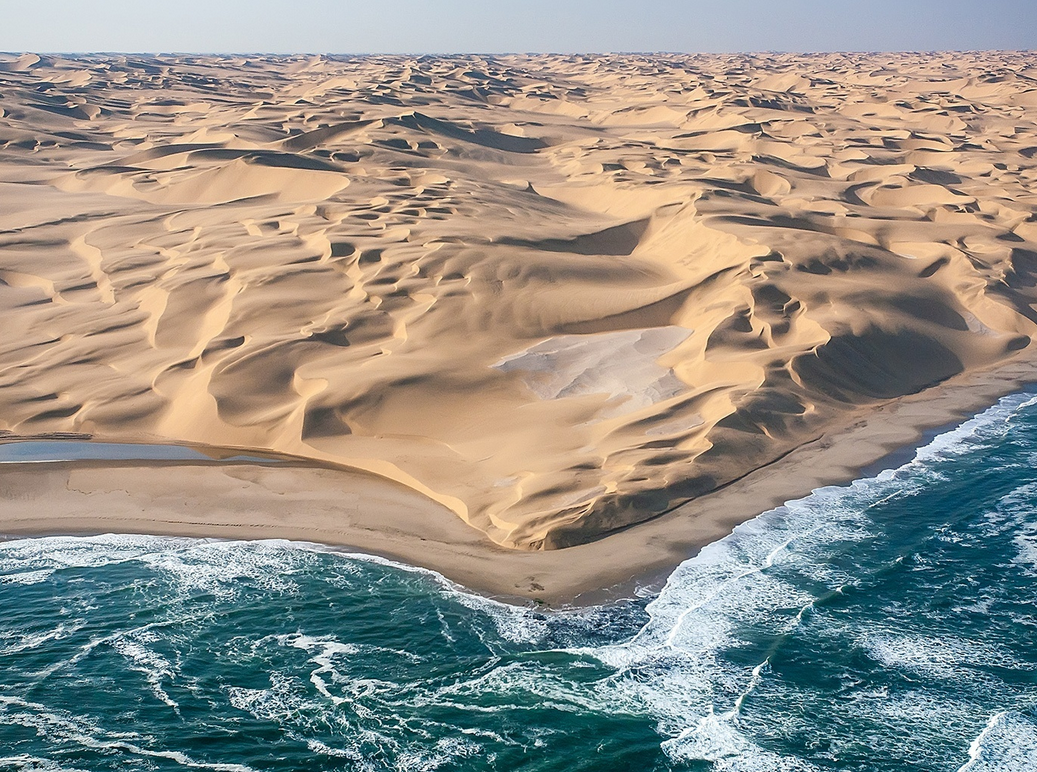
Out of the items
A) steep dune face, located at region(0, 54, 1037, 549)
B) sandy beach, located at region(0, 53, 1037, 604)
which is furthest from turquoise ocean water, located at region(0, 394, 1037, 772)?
steep dune face, located at region(0, 54, 1037, 549)

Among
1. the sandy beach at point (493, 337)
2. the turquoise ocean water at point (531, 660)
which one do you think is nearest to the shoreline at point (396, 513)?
the sandy beach at point (493, 337)

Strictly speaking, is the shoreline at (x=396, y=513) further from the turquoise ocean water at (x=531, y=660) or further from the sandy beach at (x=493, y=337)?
the turquoise ocean water at (x=531, y=660)

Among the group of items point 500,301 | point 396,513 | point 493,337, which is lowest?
point 396,513

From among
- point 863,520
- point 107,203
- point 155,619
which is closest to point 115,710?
point 155,619

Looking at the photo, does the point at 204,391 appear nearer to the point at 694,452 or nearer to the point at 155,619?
the point at 155,619

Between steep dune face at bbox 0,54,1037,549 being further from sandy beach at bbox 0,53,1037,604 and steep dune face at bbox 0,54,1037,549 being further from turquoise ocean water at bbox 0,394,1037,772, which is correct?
turquoise ocean water at bbox 0,394,1037,772

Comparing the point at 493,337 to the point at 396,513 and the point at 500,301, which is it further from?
the point at 396,513

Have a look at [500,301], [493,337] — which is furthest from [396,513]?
[500,301]
